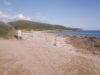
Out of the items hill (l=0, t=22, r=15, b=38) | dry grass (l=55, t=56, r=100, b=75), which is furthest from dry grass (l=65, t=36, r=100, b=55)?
hill (l=0, t=22, r=15, b=38)

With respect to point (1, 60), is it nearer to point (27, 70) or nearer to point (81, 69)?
point (27, 70)

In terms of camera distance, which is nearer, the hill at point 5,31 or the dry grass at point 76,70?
the dry grass at point 76,70

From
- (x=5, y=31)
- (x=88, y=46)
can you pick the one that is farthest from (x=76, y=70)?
(x=5, y=31)

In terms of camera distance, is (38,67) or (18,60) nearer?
(38,67)

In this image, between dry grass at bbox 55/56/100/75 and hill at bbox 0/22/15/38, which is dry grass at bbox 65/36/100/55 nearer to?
dry grass at bbox 55/56/100/75

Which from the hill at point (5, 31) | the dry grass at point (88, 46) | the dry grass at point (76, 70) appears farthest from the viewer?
the hill at point (5, 31)

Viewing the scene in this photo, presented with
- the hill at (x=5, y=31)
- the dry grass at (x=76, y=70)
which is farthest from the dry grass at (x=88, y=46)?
the hill at (x=5, y=31)

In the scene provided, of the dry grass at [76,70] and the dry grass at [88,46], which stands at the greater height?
the dry grass at [76,70]

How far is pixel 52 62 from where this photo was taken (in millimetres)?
9516

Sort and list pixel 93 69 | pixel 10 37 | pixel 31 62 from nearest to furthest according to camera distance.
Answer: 1. pixel 93 69
2. pixel 31 62
3. pixel 10 37

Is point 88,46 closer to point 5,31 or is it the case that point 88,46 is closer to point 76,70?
point 5,31

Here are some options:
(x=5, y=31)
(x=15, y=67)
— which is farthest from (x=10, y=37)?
(x=15, y=67)

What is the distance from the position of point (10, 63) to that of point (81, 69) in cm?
409

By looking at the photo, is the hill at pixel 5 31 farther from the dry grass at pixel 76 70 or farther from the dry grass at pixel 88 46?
the dry grass at pixel 76 70
